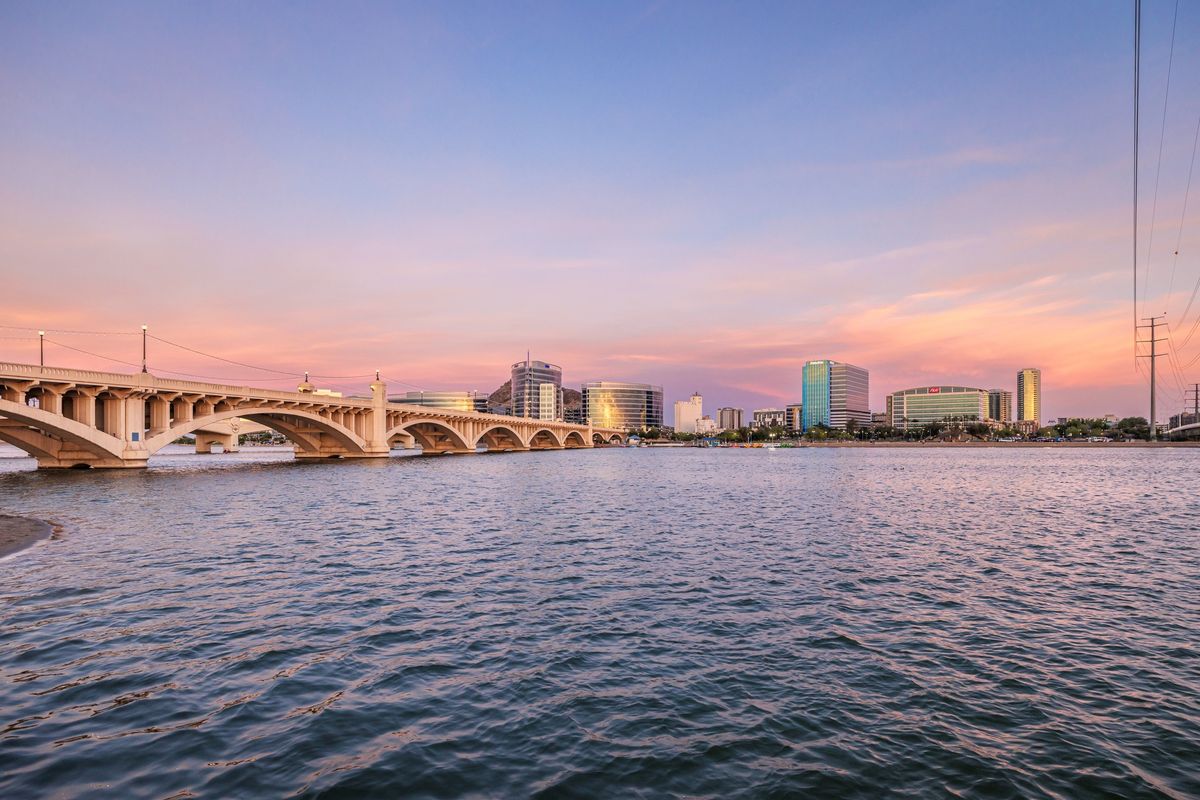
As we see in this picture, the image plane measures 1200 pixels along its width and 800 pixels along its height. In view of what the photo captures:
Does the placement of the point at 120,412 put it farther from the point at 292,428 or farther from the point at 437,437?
the point at 437,437

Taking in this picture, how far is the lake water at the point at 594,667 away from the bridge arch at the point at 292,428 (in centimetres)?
5113

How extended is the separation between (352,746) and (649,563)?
15.8 metres

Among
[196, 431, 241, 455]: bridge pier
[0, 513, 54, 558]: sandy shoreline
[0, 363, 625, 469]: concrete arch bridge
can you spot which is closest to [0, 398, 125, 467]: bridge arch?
[0, 363, 625, 469]: concrete arch bridge

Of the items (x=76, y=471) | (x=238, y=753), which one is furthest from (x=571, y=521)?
(x=76, y=471)

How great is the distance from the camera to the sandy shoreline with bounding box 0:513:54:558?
2398cm

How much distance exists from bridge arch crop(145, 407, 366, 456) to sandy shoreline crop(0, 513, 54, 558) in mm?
43732

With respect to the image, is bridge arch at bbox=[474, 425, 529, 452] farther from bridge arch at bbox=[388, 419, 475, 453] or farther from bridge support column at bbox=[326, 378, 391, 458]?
bridge support column at bbox=[326, 378, 391, 458]

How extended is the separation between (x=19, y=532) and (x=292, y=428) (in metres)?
88.6

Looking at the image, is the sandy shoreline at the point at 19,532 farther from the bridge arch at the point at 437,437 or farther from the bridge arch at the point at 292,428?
the bridge arch at the point at 437,437

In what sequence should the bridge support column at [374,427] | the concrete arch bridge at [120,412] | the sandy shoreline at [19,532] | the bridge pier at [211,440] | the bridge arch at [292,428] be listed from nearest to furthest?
1. the sandy shoreline at [19,532]
2. the concrete arch bridge at [120,412]
3. the bridge arch at [292,428]
4. the bridge support column at [374,427]
5. the bridge pier at [211,440]

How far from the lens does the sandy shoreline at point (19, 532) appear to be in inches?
944

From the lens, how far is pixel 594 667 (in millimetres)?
12984

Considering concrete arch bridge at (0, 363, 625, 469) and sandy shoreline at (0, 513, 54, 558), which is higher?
concrete arch bridge at (0, 363, 625, 469)

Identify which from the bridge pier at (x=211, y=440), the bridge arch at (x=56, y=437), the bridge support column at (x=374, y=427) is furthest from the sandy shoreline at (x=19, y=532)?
the bridge pier at (x=211, y=440)
